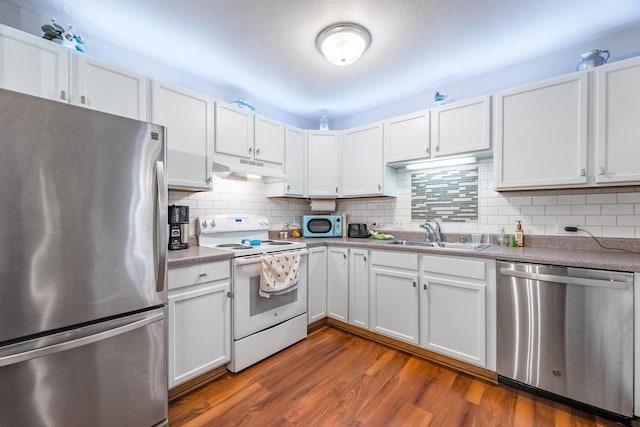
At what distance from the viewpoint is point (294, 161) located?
3088 millimetres

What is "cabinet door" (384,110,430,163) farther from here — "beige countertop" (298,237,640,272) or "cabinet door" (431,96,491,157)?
"beige countertop" (298,237,640,272)

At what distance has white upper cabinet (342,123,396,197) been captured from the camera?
9.64 feet

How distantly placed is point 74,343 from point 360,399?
1572 millimetres

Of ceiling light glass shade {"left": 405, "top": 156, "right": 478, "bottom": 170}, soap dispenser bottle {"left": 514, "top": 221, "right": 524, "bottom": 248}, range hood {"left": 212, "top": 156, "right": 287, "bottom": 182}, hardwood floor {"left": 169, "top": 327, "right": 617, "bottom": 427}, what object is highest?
ceiling light glass shade {"left": 405, "top": 156, "right": 478, "bottom": 170}

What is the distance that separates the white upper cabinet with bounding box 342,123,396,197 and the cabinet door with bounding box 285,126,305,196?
492 mm

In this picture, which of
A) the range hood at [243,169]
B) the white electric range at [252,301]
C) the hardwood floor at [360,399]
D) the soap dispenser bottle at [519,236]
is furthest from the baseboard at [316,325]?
the soap dispenser bottle at [519,236]

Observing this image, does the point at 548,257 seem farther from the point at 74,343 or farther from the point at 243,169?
the point at 74,343

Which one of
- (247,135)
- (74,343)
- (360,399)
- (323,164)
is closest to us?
(74,343)

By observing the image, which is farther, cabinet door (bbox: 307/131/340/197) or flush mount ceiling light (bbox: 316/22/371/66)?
cabinet door (bbox: 307/131/340/197)

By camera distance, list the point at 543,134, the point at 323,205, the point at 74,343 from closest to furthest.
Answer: the point at 74,343 < the point at 543,134 < the point at 323,205

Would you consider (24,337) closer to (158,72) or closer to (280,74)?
(158,72)

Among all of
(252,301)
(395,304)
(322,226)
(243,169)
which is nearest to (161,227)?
(252,301)

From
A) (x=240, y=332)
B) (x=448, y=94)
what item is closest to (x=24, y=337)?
(x=240, y=332)

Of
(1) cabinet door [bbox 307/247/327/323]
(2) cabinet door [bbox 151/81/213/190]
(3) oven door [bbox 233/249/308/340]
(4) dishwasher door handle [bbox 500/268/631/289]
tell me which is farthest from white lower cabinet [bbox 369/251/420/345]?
(2) cabinet door [bbox 151/81/213/190]
